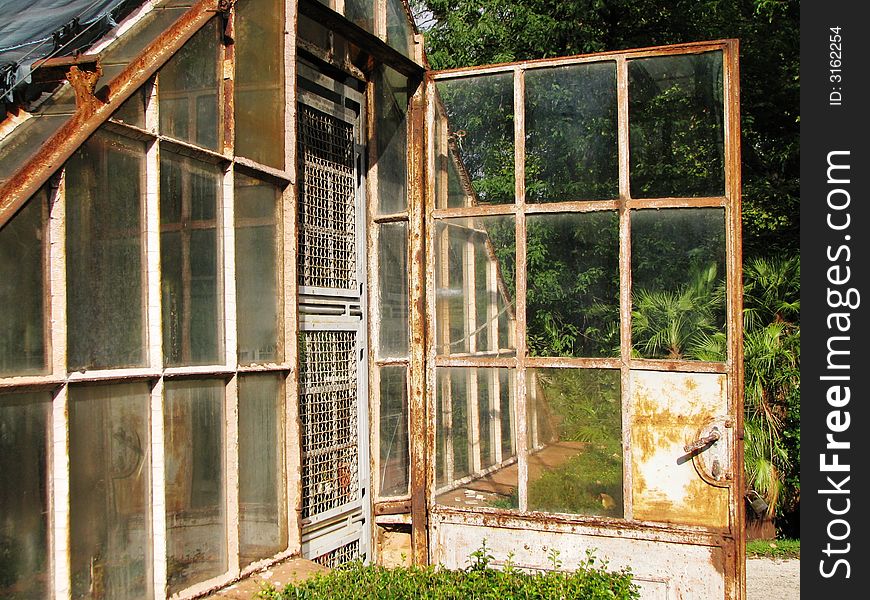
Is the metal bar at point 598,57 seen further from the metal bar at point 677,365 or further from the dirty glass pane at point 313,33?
the metal bar at point 677,365

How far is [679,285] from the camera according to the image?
4773mm

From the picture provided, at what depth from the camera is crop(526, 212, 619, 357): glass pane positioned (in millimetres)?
4922

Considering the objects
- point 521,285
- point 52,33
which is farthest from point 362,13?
point 52,33

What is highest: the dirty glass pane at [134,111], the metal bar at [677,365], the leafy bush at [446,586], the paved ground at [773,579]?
the dirty glass pane at [134,111]

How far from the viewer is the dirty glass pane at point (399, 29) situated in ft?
18.1

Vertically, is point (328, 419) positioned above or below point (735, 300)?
below

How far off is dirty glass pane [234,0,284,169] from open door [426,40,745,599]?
156cm

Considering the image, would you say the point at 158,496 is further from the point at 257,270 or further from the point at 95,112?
the point at 95,112

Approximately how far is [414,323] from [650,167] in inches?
68.3

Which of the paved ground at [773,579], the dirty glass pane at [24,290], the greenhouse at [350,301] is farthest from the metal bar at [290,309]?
the paved ground at [773,579]

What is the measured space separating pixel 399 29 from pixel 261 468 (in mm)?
3104

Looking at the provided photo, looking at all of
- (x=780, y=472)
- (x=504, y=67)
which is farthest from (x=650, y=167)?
(x=780, y=472)

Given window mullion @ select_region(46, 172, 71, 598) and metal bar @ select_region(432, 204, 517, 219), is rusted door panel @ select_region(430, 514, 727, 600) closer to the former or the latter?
metal bar @ select_region(432, 204, 517, 219)

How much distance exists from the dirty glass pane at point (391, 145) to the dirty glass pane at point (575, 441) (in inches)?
59.8
